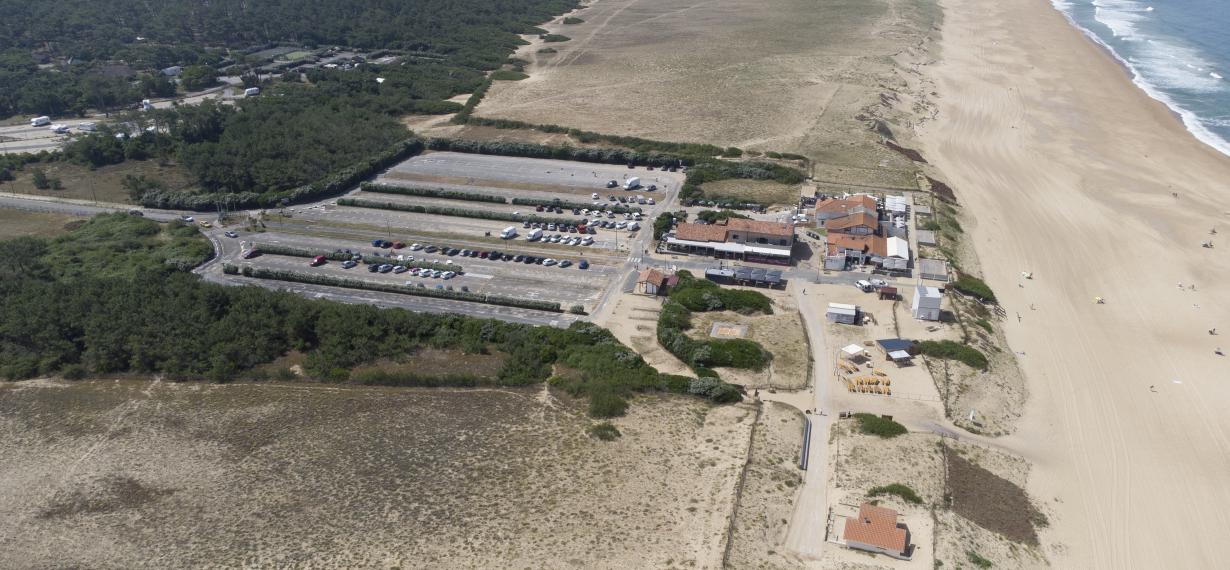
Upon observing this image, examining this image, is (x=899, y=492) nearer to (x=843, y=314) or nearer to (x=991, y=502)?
(x=991, y=502)

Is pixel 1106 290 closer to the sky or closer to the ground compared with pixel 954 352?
closer to the ground

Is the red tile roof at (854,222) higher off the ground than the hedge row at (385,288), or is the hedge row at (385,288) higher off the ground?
the red tile roof at (854,222)

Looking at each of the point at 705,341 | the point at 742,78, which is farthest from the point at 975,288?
the point at 742,78

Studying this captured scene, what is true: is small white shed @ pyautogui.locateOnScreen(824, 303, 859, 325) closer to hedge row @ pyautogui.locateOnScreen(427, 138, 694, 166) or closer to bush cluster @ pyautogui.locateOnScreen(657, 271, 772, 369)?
bush cluster @ pyautogui.locateOnScreen(657, 271, 772, 369)

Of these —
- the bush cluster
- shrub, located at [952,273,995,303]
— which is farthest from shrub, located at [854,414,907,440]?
shrub, located at [952,273,995,303]

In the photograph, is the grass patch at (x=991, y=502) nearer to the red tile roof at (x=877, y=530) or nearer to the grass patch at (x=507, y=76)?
the red tile roof at (x=877, y=530)

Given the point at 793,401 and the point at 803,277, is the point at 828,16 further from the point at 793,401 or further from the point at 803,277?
the point at 793,401

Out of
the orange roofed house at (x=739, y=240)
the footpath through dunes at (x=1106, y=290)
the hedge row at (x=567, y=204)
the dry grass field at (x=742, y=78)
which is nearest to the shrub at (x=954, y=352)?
the footpath through dunes at (x=1106, y=290)
